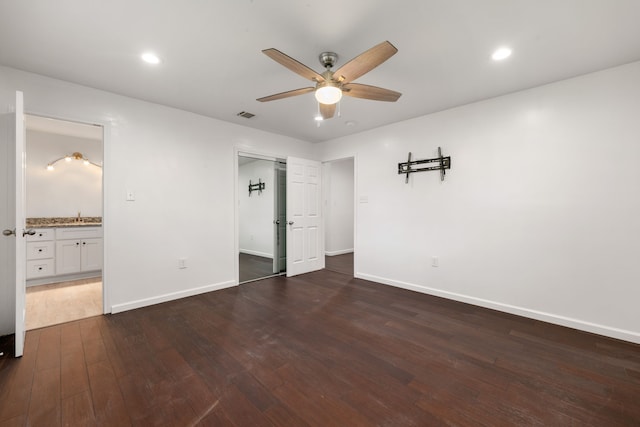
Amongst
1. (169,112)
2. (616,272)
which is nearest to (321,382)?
(616,272)

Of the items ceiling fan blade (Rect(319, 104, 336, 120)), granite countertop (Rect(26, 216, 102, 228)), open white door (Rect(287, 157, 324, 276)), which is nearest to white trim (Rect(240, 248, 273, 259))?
open white door (Rect(287, 157, 324, 276))

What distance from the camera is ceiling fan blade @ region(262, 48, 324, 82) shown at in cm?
167

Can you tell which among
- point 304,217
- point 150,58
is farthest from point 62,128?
point 304,217

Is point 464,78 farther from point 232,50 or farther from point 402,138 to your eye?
point 232,50

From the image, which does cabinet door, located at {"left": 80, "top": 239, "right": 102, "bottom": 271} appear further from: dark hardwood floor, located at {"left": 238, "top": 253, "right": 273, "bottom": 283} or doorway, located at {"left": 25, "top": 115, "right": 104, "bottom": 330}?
dark hardwood floor, located at {"left": 238, "top": 253, "right": 273, "bottom": 283}

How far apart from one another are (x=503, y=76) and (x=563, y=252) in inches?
76.6

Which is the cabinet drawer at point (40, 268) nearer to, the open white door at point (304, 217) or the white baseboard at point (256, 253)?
the white baseboard at point (256, 253)

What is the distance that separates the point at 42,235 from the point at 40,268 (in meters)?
0.52

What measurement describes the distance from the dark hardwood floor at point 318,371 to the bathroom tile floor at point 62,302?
12.8 inches

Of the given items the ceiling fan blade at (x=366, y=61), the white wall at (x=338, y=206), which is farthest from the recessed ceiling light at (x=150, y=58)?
the white wall at (x=338, y=206)

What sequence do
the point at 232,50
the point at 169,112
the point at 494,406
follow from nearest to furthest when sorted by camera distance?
the point at 494,406 → the point at 232,50 → the point at 169,112

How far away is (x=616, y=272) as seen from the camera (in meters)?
2.47

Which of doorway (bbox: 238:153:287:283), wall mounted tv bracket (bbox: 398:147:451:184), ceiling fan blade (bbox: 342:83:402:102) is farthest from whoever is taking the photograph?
doorway (bbox: 238:153:287:283)

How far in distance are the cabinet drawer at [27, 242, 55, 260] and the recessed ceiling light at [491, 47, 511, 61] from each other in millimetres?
6469
